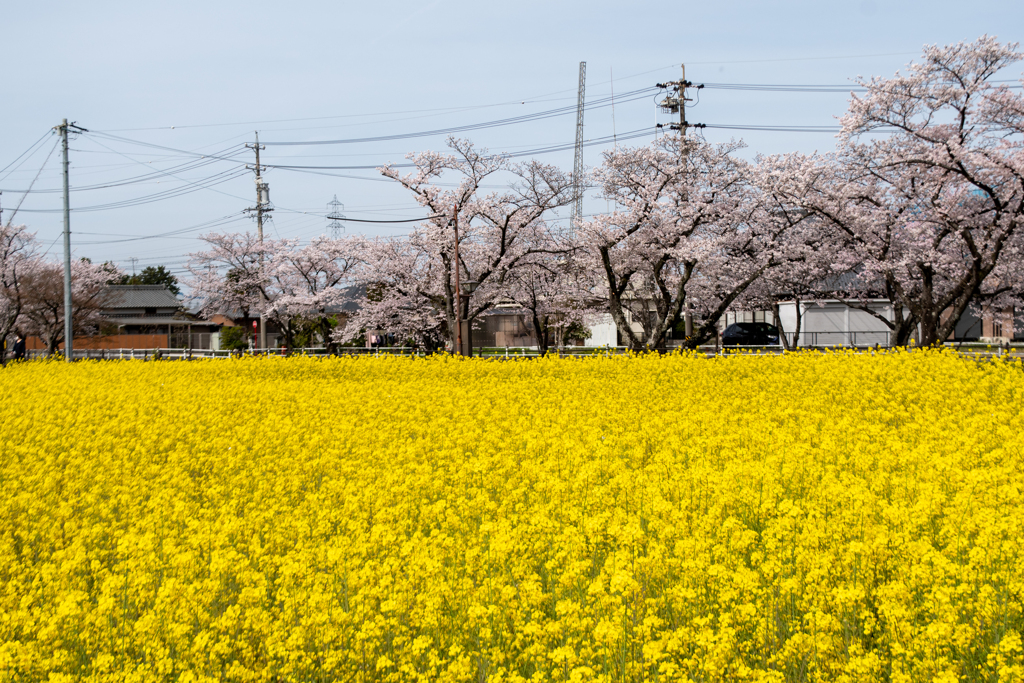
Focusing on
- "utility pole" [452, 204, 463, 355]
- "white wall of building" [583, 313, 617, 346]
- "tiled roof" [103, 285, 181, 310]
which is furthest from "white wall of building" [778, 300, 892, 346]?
"tiled roof" [103, 285, 181, 310]

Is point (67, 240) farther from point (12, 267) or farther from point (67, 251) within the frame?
point (12, 267)

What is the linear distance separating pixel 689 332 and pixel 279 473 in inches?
1009

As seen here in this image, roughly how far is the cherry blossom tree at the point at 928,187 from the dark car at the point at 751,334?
1041 cm

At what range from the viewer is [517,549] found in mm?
3818

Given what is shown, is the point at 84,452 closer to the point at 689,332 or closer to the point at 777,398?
the point at 777,398

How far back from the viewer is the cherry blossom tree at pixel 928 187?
20.2 m

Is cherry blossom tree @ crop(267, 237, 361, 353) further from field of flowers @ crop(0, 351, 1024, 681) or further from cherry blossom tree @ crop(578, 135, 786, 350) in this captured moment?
field of flowers @ crop(0, 351, 1024, 681)

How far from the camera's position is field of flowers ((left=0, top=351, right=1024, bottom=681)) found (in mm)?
2965

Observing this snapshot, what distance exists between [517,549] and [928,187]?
23.5 meters

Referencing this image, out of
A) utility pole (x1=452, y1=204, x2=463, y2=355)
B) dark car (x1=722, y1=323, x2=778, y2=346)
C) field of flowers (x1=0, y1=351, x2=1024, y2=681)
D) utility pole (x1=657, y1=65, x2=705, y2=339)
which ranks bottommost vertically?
field of flowers (x1=0, y1=351, x2=1024, y2=681)

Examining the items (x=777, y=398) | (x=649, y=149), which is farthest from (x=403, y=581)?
(x=649, y=149)

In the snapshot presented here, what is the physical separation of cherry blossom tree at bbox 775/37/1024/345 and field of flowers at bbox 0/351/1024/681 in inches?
584

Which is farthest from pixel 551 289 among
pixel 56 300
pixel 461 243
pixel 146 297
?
pixel 146 297

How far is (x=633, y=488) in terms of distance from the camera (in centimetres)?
509
